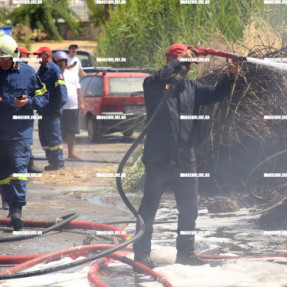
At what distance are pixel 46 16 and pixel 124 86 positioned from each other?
3565 cm

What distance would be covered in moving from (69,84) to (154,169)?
7246 mm

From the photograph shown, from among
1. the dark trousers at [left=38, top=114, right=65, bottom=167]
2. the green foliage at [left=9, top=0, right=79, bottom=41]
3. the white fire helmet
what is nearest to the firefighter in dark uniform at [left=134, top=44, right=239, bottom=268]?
the white fire helmet

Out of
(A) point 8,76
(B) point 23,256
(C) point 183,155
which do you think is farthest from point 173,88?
(A) point 8,76

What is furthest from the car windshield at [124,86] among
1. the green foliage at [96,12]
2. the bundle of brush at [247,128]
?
the green foliage at [96,12]

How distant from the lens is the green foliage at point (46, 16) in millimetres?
49112

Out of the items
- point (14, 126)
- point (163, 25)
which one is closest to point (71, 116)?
point (163, 25)

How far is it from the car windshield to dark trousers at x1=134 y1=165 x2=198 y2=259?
967 centimetres

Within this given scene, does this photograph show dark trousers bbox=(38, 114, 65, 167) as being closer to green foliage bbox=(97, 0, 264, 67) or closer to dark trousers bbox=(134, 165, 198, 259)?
green foliage bbox=(97, 0, 264, 67)

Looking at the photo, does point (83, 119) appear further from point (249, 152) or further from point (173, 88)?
point (173, 88)

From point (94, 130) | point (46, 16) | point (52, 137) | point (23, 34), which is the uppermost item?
point (46, 16)

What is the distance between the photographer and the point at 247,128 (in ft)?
27.8

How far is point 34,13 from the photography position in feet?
163

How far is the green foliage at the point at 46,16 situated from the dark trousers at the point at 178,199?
4403 centimetres

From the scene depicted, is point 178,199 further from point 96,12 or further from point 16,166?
point 96,12
